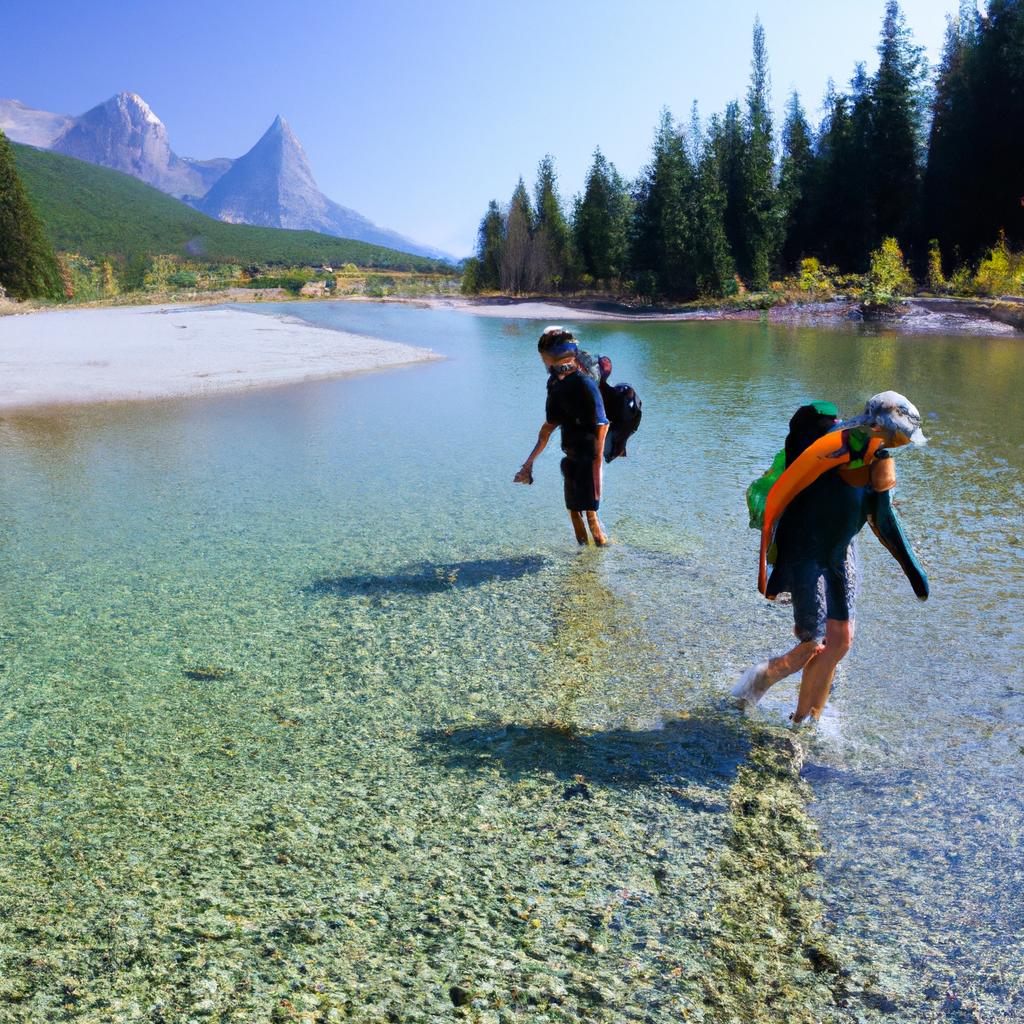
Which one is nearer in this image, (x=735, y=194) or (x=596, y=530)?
(x=596, y=530)

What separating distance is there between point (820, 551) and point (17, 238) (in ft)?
184

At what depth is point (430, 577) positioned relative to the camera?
22.4 ft

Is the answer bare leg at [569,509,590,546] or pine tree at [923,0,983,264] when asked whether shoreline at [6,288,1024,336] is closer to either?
pine tree at [923,0,983,264]

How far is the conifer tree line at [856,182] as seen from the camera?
4878cm

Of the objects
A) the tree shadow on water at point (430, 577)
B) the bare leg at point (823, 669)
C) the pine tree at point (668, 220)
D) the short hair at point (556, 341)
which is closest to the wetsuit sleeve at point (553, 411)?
the short hair at point (556, 341)

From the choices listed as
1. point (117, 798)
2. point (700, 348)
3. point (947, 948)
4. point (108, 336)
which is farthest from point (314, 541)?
point (700, 348)

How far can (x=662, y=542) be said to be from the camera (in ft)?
25.3

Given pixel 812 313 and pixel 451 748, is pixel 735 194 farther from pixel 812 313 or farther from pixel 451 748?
pixel 451 748

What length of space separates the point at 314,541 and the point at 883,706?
16.1 ft

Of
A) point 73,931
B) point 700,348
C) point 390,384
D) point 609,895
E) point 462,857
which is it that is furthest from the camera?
point 700,348

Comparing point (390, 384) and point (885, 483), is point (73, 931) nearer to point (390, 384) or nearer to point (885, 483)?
point (885, 483)

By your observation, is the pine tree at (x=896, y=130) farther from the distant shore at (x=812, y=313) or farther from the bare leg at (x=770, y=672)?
the bare leg at (x=770, y=672)

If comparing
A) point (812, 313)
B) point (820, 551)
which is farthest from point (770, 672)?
point (812, 313)

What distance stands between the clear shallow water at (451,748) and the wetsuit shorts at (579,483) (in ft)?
1.58
